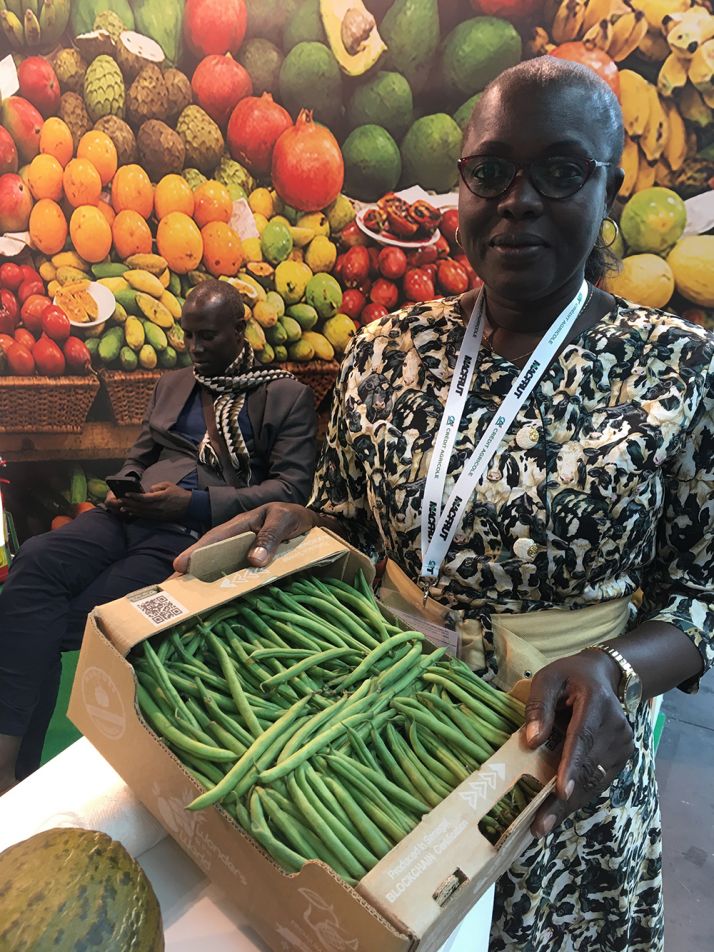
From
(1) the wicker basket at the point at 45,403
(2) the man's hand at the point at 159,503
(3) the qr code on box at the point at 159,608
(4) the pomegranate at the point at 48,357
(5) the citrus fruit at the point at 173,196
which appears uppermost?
(5) the citrus fruit at the point at 173,196

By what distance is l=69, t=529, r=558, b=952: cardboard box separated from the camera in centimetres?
72

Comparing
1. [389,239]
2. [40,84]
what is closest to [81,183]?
[40,84]

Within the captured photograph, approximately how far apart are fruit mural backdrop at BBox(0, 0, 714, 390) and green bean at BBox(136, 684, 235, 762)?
295cm

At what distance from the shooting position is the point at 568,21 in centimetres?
291

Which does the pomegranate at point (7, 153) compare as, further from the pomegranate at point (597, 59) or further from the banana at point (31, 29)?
the pomegranate at point (597, 59)

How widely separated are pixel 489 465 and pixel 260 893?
0.81m

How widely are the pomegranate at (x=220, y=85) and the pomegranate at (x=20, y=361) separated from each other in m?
1.82

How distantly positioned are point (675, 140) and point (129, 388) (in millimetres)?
3209

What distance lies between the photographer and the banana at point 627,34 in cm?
282

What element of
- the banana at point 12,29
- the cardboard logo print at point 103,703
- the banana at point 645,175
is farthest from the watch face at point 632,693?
the banana at point 12,29

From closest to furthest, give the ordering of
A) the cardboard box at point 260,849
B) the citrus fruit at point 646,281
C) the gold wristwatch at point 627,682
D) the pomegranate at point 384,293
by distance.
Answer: the cardboard box at point 260,849 < the gold wristwatch at point 627,682 < the citrus fruit at point 646,281 < the pomegranate at point 384,293

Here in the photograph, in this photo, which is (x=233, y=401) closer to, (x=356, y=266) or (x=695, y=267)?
(x=356, y=266)

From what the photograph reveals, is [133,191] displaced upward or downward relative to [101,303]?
upward

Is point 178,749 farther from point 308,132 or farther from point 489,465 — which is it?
point 308,132
